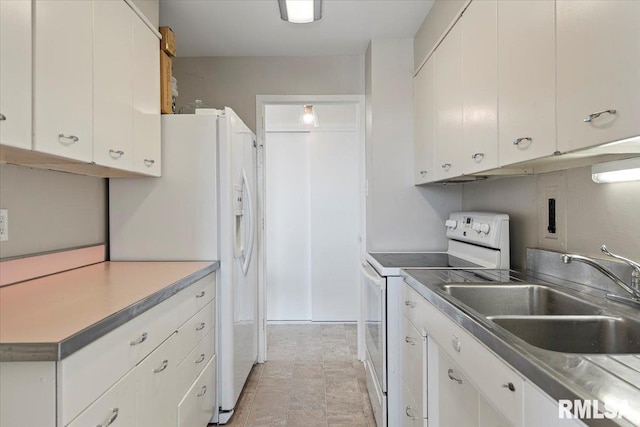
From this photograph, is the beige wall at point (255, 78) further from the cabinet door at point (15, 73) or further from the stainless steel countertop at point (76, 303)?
the cabinet door at point (15, 73)

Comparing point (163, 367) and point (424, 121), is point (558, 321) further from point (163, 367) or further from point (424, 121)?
point (424, 121)

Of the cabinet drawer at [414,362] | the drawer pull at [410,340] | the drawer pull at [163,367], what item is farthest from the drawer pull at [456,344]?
the drawer pull at [163,367]

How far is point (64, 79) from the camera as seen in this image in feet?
4.53

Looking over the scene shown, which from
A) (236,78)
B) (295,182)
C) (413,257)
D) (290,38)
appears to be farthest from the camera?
(295,182)

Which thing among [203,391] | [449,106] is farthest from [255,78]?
[203,391]

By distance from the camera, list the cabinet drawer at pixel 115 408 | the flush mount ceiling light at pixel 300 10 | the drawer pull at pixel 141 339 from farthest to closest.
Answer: the flush mount ceiling light at pixel 300 10, the drawer pull at pixel 141 339, the cabinet drawer at pixel 115 408

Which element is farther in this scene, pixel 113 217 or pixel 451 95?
pixel 113 217

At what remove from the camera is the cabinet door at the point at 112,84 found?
1606mm

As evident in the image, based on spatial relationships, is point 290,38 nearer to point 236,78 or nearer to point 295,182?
point 236,78

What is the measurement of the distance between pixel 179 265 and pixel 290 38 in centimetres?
181

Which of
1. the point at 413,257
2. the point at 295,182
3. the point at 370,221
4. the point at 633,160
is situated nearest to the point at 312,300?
the point at 295,182

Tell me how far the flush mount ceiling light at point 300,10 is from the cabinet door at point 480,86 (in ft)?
2.99

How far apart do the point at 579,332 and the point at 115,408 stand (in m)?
1.41

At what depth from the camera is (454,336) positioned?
4.02 feet
